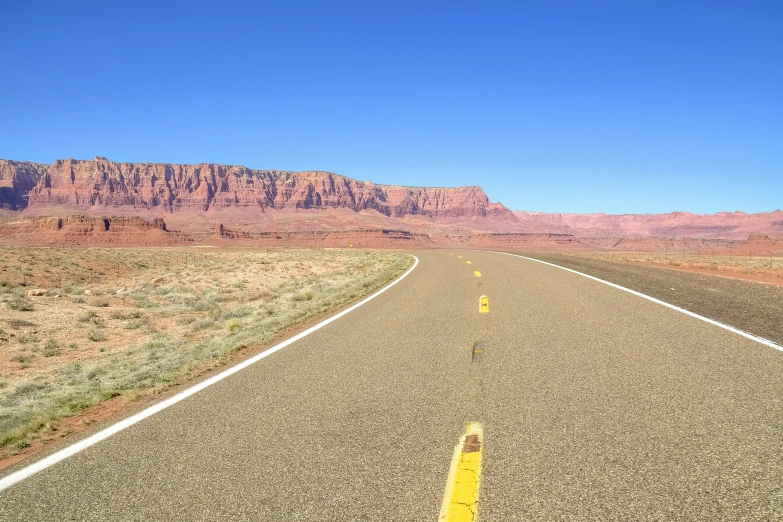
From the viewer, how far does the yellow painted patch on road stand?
295 cm

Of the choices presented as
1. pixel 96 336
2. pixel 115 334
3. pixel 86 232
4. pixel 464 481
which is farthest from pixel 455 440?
pixel 86 232

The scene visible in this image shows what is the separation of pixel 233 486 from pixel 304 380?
8.51ft

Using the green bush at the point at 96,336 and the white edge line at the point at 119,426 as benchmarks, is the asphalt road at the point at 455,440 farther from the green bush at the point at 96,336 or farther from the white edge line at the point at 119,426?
the green bush at the point at 96,336

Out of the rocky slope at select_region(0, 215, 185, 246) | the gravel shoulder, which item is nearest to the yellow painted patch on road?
the gravel shoulder

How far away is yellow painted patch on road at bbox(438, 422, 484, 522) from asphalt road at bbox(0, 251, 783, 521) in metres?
0.07

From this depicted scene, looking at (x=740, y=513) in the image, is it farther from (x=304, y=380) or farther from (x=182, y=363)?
(x=182, y=363)

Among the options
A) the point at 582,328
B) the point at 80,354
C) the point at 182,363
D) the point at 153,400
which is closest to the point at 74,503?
the point at 153,400

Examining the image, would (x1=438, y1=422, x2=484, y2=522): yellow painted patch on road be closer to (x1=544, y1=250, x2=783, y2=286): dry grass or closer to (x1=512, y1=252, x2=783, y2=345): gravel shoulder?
(x1=512, y1=252, x2=783, y2=345): gravel shoulder

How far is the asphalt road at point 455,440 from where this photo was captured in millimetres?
3127

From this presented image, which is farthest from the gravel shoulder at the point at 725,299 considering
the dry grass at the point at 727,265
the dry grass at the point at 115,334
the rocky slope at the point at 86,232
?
the rocky slope at the point at 86,232

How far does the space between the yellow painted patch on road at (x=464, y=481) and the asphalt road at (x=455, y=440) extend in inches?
2.9

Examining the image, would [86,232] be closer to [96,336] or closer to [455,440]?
[96,336]

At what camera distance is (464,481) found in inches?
130

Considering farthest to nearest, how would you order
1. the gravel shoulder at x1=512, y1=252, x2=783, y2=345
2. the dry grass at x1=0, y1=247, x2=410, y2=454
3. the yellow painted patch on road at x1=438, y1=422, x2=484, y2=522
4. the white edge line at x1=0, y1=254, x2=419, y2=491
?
the gravel shoulder at x1=512, y1=252, x2=783, y2=345 < the dry grass at x1=0, y1=247, x2=410, y2=454 < the white edge line at x1=0, y1=254, x2=419, y2=491 < the yellow painted patch on road at x1=438, y1=422, x2=484, y2=522
